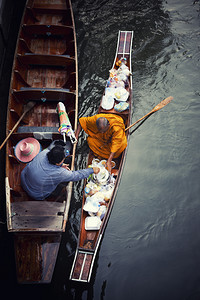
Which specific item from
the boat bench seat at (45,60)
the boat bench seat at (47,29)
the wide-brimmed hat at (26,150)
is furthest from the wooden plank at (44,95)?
the boat bench seat at (47,29)

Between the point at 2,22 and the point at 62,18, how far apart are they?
2175mm

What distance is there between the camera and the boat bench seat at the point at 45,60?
6.94m

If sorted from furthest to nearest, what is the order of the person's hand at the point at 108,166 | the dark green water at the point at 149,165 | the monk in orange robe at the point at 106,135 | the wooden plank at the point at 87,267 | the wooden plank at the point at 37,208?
1. the person's hand at the point at 108,166
2. the monk in orange robe at the point at 106,135
3. the dark green water at the point at 149,165
4. the wooden plank at the point at 37,208
5. the wooden plank at the point at 87,267

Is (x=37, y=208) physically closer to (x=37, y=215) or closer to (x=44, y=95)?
(x=37, y=215)

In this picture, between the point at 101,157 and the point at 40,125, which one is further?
the point at 40,125

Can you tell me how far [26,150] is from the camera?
A: 5.45 m

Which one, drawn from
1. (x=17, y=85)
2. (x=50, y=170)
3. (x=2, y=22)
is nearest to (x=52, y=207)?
(x=50, y=170)

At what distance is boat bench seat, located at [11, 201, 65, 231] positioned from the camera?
4.77 meters

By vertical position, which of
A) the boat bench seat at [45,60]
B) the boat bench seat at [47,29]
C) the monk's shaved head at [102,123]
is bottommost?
the monk's shaved head at [102,123]

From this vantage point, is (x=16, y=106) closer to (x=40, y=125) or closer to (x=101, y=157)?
(x=40, y=125)

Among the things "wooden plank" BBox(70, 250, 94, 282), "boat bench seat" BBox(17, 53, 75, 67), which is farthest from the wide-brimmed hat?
"boat bench seat" BBox(17, 53, 75, 67)

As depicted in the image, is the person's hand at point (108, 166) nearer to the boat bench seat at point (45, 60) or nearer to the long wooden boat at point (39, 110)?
the long wooden boat at point (39, 110)

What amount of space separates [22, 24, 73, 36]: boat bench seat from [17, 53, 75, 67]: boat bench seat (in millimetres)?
1234

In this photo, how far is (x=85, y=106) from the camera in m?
7.75
